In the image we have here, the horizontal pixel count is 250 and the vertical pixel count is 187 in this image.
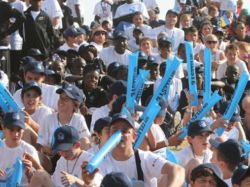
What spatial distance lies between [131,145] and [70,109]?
187 cm

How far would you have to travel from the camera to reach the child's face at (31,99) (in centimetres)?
901

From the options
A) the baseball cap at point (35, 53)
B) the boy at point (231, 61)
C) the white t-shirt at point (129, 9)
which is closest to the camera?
the baseball cap at point (35, 53)

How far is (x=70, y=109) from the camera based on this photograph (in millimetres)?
8820

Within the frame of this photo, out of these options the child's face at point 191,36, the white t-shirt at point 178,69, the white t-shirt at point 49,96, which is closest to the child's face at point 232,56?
the white t-shirt at point 178,69

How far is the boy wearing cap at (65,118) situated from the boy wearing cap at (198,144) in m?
1.17

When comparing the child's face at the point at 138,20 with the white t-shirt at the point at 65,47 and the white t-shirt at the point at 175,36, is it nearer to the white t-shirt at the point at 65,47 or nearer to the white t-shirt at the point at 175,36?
the white t-shirt at the point at 175,36

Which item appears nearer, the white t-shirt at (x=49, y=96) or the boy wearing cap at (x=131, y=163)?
the boy wearing cap at (x=131, y=163)

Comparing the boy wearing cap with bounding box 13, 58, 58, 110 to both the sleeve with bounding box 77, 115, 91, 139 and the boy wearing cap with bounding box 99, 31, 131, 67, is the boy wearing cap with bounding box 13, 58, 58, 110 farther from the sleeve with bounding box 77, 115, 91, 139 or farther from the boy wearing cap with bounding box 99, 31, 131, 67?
the boy wearing cap with bounding box 99, 31, 131, 67

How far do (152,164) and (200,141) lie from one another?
1.09m

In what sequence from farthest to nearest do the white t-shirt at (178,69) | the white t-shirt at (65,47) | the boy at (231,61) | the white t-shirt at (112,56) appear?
1. the white t-shirt at (65,47)
2. the white t-shirt at (112,56)
3. the boy at (231,61)
4. the white t-shirt at (178,69)

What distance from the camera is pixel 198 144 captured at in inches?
315

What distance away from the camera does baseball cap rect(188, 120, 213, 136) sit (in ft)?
26.1

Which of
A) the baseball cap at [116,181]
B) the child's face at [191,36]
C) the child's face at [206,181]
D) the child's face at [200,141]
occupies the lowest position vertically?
the child's face at [191,36]

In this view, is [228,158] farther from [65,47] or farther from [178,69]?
[65,47]
